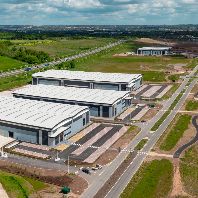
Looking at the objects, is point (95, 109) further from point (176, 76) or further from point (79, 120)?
point (176, 76)

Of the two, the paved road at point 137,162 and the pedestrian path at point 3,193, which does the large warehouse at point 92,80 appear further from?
the pedestrian path at point 3,193

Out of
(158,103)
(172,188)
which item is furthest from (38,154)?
(158,103)

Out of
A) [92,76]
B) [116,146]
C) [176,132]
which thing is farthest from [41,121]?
[92,76]

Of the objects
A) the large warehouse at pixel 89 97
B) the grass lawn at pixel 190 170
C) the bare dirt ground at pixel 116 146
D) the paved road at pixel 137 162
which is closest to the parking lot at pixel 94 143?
the bare dirt ground at pixel 116 146

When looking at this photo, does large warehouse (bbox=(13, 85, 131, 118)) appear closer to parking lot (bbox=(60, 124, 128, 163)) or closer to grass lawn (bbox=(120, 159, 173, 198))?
parking lot (bbox=(60, 124, 128, 163))

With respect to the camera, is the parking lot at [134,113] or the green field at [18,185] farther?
the parking lot at [134,113]

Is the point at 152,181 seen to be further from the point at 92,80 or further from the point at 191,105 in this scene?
the point at 92,80
